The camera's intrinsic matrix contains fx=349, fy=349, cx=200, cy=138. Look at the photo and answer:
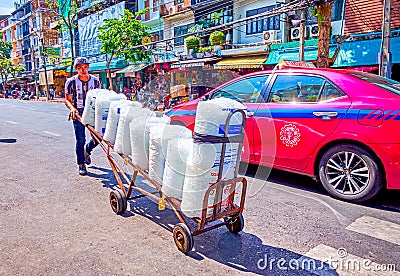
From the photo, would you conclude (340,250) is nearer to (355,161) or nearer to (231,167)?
(231,167)

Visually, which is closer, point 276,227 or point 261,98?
point 276,227

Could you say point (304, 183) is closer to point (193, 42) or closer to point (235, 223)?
point (235, 223)

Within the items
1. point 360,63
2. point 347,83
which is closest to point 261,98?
point 347,83

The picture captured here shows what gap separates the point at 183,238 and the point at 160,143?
33.0 inches

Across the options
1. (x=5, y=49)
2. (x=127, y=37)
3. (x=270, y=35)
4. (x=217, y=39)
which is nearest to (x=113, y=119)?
(x=270, y=35)

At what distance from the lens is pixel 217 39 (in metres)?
21.0

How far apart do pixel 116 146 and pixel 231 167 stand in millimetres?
1440

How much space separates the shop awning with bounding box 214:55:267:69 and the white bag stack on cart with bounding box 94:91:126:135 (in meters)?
14.4

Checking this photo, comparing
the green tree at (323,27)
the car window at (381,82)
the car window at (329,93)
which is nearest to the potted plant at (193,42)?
the green tree at (323,27)

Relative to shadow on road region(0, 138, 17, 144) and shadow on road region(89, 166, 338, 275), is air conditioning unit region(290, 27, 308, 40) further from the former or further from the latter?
shadow on road region(89, 166, 338, 275)

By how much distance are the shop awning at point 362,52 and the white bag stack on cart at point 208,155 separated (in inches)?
495

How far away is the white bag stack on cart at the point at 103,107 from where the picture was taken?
160 inches

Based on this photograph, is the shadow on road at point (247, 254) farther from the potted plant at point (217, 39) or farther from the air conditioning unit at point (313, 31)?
the potted plant at point (217, 39)

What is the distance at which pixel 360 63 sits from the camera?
13852 millimetres
